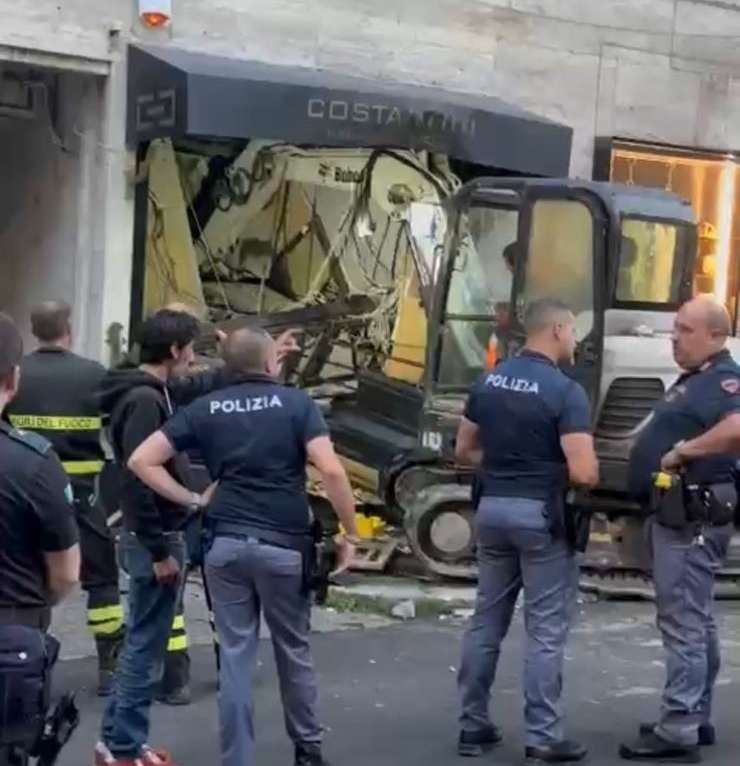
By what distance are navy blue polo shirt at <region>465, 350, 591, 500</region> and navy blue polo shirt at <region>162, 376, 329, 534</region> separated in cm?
86

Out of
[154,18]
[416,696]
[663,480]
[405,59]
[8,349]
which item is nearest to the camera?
[8,349]

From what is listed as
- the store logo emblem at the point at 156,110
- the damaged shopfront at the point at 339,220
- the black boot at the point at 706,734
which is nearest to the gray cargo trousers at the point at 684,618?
the black boot at the point at 706,734

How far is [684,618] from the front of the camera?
6262 mm

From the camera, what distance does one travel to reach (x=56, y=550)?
13.7 feet

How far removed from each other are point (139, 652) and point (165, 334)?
1229mm

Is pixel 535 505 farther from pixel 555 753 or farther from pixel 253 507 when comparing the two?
pixel 253 507

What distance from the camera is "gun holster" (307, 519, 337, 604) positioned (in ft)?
18.6

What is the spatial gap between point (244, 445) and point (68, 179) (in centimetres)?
727

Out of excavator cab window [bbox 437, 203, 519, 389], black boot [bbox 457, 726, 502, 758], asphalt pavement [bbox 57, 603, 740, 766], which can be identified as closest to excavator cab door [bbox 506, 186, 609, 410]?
excavator cab window [bbox 437, 203, 519, 389]

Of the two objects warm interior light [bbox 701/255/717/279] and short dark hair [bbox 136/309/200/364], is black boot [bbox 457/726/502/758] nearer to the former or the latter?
short dark hair [bbox 136/309/200/364]

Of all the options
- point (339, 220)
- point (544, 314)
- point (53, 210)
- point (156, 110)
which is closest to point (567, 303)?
point (339, 220)

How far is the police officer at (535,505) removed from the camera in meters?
6.06

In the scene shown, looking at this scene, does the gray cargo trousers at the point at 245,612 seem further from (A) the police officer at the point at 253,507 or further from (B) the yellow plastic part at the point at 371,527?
(B) the yellow plastic part at the point at 371,527

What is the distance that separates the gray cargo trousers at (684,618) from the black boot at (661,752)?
28mm
